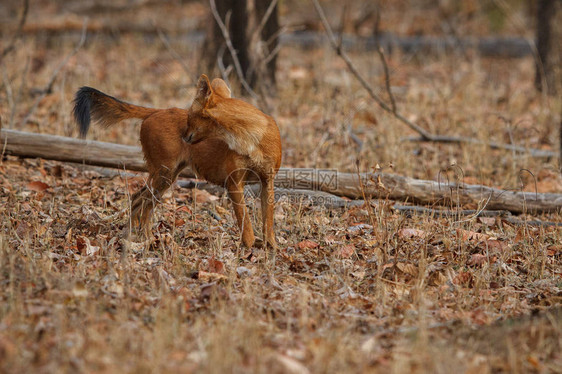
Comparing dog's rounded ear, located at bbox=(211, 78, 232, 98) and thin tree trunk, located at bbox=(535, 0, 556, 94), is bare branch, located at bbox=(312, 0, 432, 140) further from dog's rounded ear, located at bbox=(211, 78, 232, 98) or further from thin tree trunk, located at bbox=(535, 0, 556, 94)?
thin tree trunk, located at bbox=(535, 0, 556, 94)

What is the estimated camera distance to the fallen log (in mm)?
6242

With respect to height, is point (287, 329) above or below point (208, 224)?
below

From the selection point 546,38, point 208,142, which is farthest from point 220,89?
point 546,38

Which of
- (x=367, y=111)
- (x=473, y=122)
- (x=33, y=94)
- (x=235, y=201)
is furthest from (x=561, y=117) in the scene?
(x=33, y=94)

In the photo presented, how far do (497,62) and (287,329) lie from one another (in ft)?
37.7

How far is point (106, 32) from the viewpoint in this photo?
45.2 feet

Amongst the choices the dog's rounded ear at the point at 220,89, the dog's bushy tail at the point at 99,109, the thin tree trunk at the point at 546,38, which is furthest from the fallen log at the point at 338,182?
the thin tree trunk at the point at 546,38

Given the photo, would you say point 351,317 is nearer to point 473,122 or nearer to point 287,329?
point 287,329

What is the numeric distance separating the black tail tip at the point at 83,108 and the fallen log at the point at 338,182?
2.90ft

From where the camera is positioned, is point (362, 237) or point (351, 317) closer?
point (351, 317)

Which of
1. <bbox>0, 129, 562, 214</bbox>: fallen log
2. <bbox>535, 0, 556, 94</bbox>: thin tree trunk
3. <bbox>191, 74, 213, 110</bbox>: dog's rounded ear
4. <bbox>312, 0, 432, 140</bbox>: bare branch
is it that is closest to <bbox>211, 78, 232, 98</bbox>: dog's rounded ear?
<bbox>191, 74, 213, 110</bbox>: dog's rounded ear

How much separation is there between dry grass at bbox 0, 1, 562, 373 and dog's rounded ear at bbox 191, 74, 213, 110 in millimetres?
1057

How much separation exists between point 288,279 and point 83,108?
8.14 feet

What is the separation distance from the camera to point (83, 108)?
5574 mm
